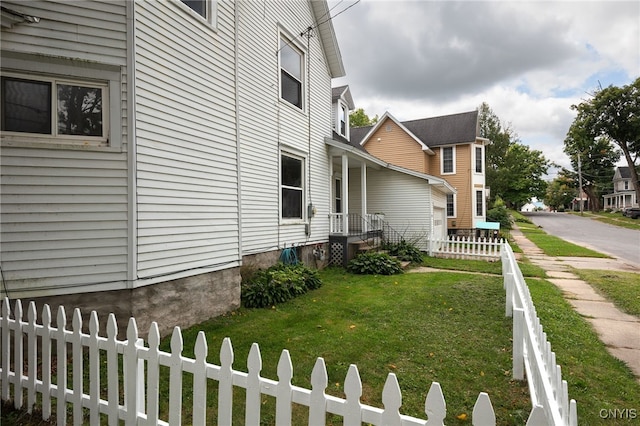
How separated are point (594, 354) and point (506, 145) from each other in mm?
41106

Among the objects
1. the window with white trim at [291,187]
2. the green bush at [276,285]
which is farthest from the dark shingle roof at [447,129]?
the green bush at [276,285]

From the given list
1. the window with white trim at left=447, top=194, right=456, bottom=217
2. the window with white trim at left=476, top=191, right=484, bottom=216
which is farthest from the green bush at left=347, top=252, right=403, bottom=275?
the window with white trim at left=476, top=191, right=484, bottom=216

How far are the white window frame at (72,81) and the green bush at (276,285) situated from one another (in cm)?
363

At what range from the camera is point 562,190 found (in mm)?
65750

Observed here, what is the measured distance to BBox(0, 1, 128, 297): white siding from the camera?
12.5ft

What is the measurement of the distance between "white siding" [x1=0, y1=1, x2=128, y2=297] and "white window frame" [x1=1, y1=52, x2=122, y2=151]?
0.01 metres

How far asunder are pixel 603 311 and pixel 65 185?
30.0ft

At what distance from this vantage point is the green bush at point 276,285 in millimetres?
6488

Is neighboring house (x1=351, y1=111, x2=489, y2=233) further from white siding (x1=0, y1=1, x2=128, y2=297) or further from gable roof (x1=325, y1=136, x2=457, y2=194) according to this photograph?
white siding (x1=0, y1=1, x2=128, y2=297)

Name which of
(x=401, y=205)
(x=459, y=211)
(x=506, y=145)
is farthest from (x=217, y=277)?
(x=506, y=145)

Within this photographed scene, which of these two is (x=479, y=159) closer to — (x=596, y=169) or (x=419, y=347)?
(x=419, y=347)

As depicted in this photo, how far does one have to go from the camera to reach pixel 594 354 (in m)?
4.21

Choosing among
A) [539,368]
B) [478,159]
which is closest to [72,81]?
[539,368]

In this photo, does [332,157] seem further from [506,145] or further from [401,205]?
[506,145]
